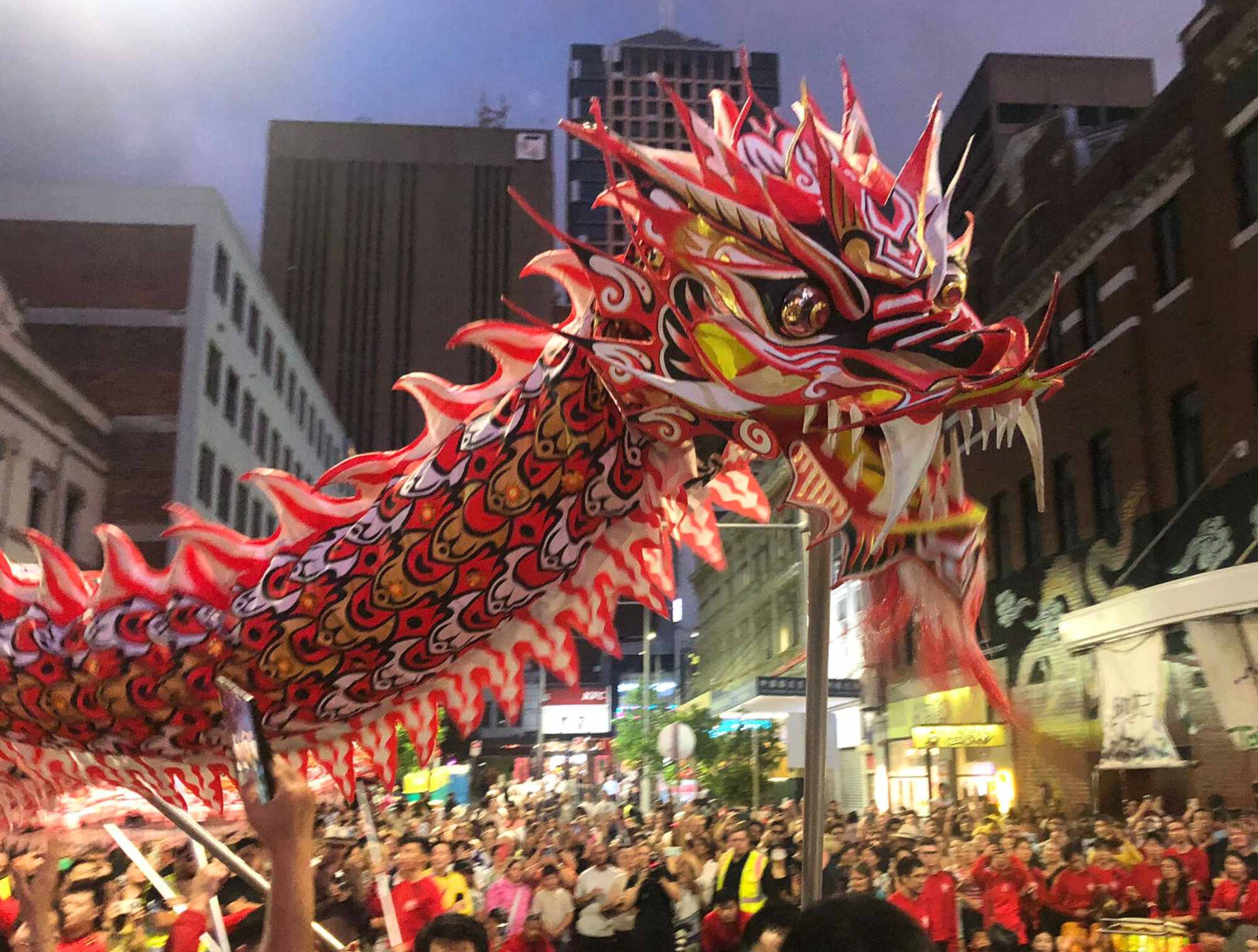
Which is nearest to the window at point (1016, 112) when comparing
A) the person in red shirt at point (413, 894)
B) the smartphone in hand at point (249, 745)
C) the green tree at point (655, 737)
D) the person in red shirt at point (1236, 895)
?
the green tree at point (655, 737)

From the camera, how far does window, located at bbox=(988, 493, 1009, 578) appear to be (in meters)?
15.1

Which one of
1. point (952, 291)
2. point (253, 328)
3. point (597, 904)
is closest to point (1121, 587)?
point (597, 904)

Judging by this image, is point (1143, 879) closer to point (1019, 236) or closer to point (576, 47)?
point (1019, 236)

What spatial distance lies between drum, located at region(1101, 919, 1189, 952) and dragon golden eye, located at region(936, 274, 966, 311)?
16.1ft

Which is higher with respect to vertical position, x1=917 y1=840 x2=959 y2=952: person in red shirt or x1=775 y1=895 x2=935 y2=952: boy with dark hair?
x1=775 y1=895 x2=935 y2=952: boy with dark hair

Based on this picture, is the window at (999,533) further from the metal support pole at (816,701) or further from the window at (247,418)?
the window at (247,418)

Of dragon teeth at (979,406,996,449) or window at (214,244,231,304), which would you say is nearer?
dragon teeth at (979,406,996,449)

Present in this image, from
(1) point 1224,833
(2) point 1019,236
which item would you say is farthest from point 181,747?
(2) point 1019,236

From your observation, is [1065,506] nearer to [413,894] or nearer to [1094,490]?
[1094,490]

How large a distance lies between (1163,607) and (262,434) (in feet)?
66.4

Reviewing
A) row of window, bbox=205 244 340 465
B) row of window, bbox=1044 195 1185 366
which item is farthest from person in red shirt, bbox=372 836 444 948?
row of window, bbox=205 244 340 465

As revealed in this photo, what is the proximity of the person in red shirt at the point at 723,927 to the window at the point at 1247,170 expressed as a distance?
26.8 ft

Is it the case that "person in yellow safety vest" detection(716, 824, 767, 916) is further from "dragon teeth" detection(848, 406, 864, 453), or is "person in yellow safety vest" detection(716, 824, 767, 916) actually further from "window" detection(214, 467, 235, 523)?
"window" detection(214, 467, 235, 523)

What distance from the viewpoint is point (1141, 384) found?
1248cm
